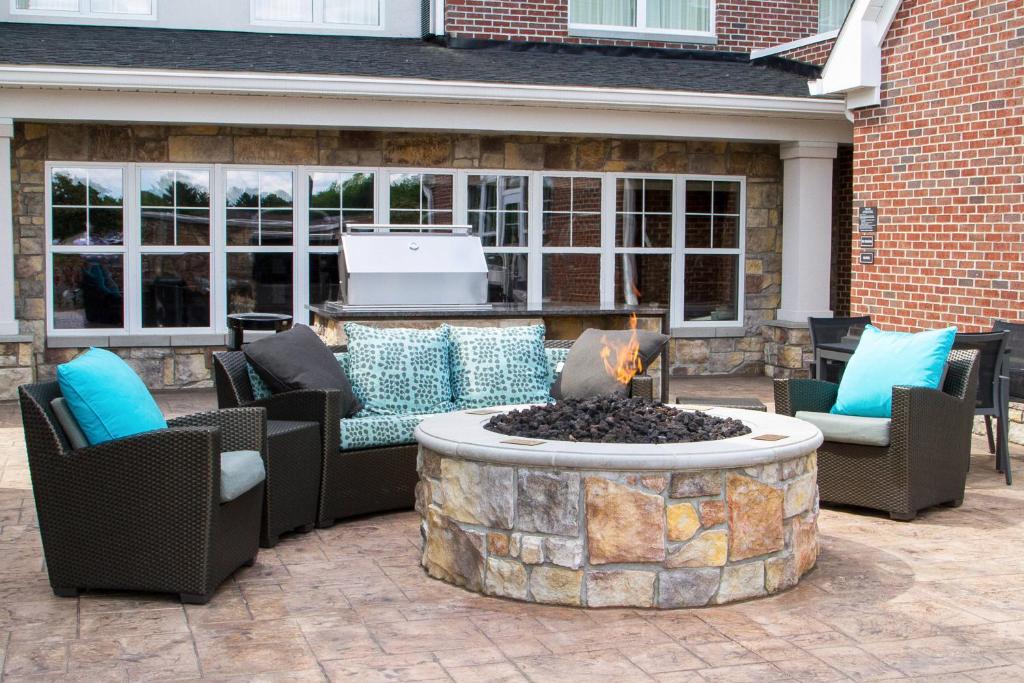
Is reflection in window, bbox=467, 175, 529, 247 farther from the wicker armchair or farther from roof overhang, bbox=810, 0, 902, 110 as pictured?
the wicker armchair

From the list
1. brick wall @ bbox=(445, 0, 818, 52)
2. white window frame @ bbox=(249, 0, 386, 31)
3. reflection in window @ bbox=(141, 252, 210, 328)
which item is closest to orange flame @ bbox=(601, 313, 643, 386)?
reflection in window @ bbox=(141, 252, 210, 328)

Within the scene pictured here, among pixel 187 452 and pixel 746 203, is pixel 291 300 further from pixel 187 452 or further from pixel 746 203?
pixel 187 452

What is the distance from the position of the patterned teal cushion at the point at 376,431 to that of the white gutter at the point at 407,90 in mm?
4630

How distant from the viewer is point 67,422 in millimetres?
4535

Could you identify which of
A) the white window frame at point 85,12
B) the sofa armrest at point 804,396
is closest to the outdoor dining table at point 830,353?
the sofa armrest at point 804,396

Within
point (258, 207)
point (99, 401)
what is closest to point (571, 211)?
point (258, 207)

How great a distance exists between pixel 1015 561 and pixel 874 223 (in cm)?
505

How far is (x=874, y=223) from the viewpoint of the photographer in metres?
9.85

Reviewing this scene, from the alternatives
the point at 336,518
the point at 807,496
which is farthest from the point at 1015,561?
the point at 336,518

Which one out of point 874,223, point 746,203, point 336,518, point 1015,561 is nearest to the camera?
point 1015,561

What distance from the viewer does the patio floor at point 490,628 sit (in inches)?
151

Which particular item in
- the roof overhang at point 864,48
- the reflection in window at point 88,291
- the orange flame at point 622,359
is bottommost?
the orange flame at point 622,359

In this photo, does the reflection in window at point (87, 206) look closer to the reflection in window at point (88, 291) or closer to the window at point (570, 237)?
the reflection in window at point (88, 291)

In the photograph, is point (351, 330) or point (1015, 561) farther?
point (351, 330)
